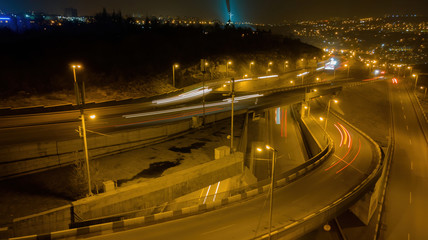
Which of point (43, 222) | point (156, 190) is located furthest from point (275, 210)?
point (43, 222)

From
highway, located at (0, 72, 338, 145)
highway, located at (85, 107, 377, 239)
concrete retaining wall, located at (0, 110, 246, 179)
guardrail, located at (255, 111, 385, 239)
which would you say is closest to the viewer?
highway, located at (85, 107, 377, 239)

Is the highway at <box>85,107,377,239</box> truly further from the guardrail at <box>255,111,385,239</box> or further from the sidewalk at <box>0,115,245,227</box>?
the sidewalk at <box>0,115,245,227</box>

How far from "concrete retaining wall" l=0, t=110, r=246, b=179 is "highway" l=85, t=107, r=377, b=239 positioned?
976 cm

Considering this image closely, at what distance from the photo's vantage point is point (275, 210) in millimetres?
15828

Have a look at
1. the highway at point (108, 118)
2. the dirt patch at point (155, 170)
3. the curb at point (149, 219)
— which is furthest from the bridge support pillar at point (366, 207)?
the highway at point (108, 118)

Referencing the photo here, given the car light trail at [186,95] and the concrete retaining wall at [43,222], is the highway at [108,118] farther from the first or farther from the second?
the concrete retaining wall at [43,222]

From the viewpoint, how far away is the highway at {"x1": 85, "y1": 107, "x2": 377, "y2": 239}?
43.1ft

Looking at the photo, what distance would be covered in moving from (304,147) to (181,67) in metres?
32.3

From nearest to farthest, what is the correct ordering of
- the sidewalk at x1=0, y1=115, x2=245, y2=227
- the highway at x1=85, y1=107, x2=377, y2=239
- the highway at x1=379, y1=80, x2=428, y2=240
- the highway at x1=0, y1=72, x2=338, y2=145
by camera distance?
the highway at x1=85, y1=107, x2=377, y2=239 → the sidewalk at x1=0, y1=115, x2=245, y2=227 → the highway at x1=0, y1=72, x2=338, y2=145 → the highway at x1=379, y1=80, x2=428, y2=240

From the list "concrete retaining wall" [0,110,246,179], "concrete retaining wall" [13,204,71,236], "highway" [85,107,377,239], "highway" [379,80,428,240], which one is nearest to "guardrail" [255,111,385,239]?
"highway" [85,107,377,239]

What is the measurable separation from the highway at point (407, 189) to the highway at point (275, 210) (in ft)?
18.0

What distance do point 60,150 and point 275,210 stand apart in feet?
53.1

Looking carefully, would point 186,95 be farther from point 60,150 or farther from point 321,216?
point 321,216

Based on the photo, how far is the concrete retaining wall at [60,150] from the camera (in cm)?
1860
